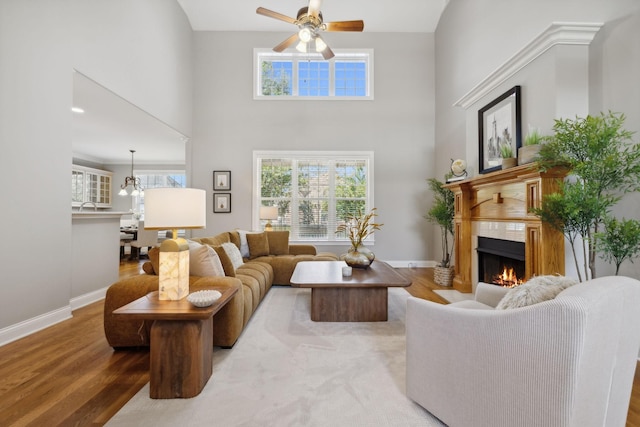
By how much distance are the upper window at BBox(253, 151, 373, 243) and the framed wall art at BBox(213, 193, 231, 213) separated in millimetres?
637

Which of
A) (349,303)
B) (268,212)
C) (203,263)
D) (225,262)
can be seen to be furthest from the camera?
(268,212)

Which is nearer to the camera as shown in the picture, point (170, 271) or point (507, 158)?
point (170, 271)

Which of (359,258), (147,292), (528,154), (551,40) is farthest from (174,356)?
(551,40)

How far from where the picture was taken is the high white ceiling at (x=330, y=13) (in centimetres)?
546

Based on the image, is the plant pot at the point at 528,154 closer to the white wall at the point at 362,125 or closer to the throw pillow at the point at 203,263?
the throw pillow at the point at 203,263

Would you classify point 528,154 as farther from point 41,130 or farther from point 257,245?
point 41,130

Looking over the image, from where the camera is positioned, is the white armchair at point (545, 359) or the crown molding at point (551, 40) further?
the crown molding at point (551, 40)

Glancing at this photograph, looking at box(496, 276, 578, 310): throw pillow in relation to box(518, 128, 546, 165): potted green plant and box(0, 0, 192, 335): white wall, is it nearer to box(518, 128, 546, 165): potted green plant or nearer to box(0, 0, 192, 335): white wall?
box(518, 128, 546, 165): potted green plant

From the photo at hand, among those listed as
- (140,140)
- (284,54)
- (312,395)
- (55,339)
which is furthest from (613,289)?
(140,140)

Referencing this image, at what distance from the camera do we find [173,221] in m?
1.76

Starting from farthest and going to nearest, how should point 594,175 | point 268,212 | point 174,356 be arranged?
point 268,212, point 594,175, point 174,356

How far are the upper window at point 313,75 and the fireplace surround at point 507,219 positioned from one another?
10.5 feet

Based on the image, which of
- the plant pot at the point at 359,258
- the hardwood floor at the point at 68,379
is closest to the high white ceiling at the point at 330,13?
the plant pot at the point at 359,258

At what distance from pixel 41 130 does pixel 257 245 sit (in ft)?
9.18
